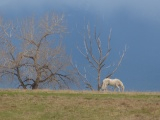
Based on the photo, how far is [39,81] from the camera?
4106 centimetres

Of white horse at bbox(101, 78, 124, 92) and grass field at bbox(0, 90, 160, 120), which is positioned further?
white horse at bbox(101, 78, 124, 92)

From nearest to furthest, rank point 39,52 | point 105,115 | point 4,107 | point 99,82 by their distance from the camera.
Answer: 1. point 105,115
2. point 4,107
3. point 39,52
4. point 99,82

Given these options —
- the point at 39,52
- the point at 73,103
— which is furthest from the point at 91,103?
the point at 39,52

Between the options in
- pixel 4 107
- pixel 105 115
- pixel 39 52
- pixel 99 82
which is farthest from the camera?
pixel 99 82

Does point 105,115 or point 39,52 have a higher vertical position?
point 39,52

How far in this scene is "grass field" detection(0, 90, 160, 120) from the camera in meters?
17.6

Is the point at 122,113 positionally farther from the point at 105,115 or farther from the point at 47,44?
the point at 47,44

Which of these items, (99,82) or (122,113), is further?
(99,82)

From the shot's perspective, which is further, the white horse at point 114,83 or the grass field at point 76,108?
the white horse at point 114,83

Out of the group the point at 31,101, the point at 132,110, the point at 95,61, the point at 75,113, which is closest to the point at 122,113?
the point at 132,110

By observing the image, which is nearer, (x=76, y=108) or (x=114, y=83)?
(x=76, y=108)

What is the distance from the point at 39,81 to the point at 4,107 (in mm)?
21631

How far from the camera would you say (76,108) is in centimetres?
1898

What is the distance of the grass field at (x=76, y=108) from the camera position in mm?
17578
